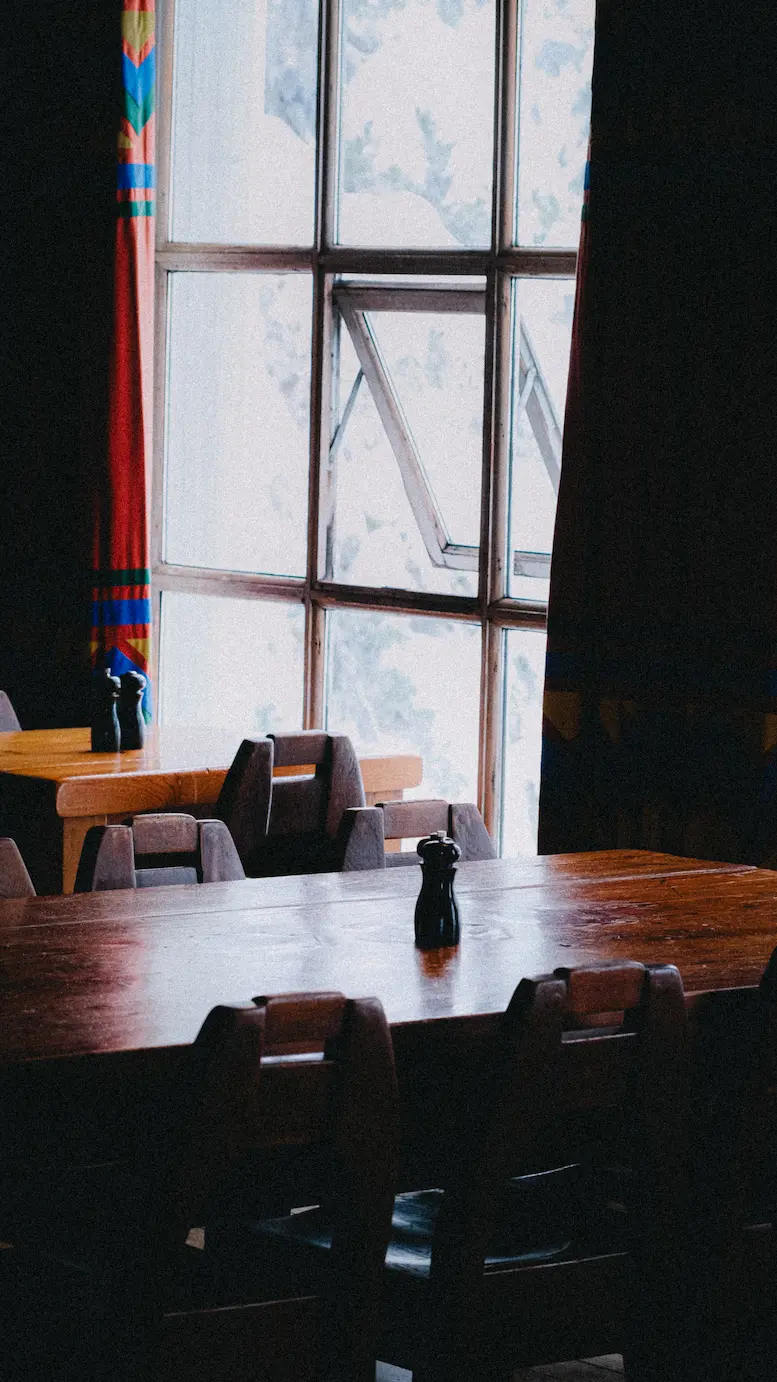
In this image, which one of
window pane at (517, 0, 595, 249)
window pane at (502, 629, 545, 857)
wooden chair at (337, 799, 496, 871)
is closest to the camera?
wooden chair at (337, 799, 496, 871)

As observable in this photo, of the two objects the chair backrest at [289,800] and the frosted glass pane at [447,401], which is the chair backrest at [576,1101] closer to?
the chair backrest at [289,800]

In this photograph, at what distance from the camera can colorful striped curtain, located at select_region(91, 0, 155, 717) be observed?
18.8ft

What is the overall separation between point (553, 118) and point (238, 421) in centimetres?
154

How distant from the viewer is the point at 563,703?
4.36m

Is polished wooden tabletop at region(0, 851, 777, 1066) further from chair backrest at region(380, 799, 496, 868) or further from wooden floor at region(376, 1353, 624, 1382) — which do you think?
wooden floor at region(376, 1353, 624, 1382)

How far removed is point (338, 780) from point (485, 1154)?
79.2 inches

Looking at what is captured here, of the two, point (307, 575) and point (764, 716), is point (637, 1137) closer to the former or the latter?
point (764, 716)

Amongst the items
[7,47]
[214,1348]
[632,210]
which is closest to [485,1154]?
[214,1348]

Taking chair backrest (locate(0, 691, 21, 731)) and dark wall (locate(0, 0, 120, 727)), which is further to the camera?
dark wall (locate(0, 0, 120, 727))

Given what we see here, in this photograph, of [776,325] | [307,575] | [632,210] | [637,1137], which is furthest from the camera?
[307,575]

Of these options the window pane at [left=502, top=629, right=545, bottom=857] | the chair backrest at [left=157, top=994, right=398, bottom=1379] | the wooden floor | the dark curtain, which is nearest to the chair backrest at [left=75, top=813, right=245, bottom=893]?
the wooden floor

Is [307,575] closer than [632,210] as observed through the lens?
No

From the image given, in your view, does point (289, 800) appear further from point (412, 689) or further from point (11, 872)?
point (412, 689)

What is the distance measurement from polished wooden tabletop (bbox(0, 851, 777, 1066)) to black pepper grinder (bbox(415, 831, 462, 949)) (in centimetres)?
4
